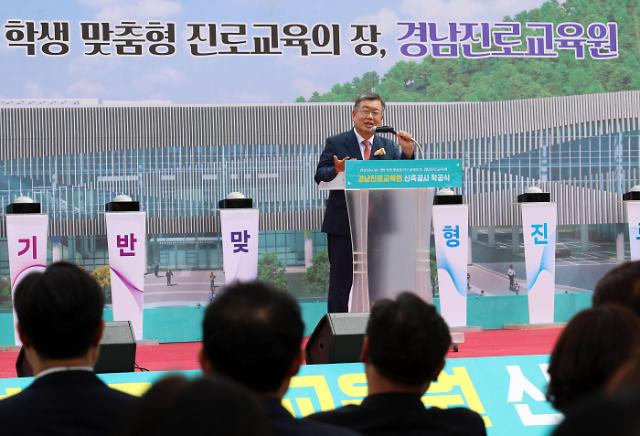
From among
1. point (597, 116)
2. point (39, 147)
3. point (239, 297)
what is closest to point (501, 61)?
point (597, 116)

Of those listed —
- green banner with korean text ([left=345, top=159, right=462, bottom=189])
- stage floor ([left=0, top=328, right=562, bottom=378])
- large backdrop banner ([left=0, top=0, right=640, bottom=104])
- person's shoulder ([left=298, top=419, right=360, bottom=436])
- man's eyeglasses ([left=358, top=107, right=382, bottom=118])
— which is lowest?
stage floor ([left=0, top=328, right=562, bottom=378])

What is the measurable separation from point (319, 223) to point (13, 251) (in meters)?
1.80

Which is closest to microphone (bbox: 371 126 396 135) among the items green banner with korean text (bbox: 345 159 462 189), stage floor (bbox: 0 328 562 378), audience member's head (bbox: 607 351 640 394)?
green banner with korean text (bbox: 345 159 462 189)

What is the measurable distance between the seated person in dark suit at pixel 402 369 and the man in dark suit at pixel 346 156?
2313 mm

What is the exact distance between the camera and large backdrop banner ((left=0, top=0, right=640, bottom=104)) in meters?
5.40

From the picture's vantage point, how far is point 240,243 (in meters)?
5.31

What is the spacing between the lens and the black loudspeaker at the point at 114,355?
312cm

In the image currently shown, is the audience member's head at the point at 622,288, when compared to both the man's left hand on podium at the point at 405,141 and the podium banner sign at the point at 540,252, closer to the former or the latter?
the man's left hand on podium at the point at 405,141

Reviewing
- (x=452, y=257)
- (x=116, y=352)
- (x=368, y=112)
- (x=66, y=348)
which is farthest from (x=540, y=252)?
(x=66, y=348)

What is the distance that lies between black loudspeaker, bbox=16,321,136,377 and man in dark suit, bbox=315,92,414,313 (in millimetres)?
1113

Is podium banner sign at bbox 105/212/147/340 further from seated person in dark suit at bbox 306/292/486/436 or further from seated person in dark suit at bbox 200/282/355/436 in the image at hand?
seated person in dark suit at bbox 200/282/355/436

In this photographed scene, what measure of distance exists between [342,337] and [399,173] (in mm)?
793

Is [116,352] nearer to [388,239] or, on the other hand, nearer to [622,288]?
[388,239]

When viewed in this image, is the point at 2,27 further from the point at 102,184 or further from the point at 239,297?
the point at 239,297
